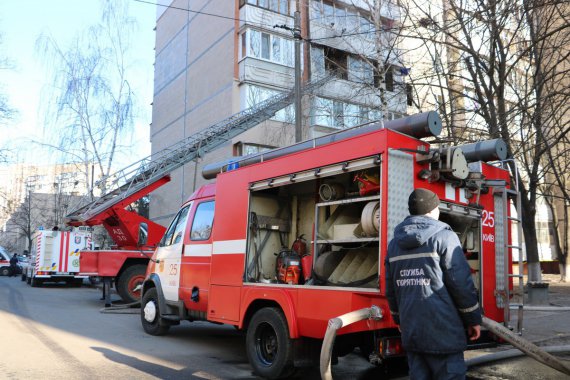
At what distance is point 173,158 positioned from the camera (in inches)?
711

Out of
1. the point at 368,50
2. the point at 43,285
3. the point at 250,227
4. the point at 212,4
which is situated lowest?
the point at 43,285

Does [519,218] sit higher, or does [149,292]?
[519,218]

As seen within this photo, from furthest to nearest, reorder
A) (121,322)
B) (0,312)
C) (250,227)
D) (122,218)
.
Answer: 1. (122,218)
2. (0,312)
3. (121,322)
4. (250,227)

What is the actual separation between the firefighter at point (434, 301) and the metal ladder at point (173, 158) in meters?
12.6

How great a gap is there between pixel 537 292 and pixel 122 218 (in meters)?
11.5

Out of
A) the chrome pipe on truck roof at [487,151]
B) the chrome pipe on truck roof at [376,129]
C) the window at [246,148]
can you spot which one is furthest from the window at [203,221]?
the window at [246,148]

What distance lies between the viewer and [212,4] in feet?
92.3

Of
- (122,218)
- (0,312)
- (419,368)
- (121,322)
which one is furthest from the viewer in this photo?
(122,218)

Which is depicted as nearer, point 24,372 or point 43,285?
point 24,372

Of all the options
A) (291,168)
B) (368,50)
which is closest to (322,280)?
(291,168)

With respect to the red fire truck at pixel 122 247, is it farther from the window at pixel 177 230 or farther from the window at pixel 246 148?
the window at pixel 246 148

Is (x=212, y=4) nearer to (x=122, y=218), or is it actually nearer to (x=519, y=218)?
(x=122, y=218)

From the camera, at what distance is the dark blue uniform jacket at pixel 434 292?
3242 mm

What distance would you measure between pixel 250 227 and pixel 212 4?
24.4m
